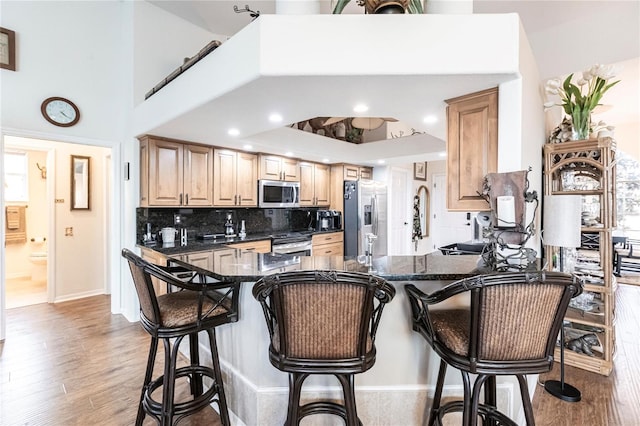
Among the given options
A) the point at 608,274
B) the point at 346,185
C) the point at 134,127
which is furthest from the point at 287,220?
the point at 608,274

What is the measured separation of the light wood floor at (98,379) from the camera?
197 cm

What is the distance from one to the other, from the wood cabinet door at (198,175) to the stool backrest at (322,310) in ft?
9.42

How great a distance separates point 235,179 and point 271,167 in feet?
2.12

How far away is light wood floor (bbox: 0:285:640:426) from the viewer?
6.48 feet

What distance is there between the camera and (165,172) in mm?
3576

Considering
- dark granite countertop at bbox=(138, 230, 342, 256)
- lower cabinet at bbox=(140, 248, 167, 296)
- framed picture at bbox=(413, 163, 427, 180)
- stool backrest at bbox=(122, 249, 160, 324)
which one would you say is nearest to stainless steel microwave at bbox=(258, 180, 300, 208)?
dark granite countertop at bbox=(138, 230, 342, 256)

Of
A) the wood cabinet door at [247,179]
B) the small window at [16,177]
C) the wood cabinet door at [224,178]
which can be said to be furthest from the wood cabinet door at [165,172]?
the small window at [16,177]

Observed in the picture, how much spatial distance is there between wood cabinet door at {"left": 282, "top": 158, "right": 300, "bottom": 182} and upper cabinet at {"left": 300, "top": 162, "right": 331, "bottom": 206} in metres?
0.10

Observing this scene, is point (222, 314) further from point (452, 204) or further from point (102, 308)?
point (102, 308)

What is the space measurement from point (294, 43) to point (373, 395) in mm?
2052

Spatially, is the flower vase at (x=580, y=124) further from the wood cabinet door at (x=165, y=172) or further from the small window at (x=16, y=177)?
the small window at (x=16, y=177)

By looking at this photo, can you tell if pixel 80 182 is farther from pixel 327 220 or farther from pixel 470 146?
pixel 470 146

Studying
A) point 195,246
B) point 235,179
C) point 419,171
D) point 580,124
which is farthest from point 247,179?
point 419,171

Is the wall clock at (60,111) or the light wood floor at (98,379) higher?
the wall clock at (60,111)
